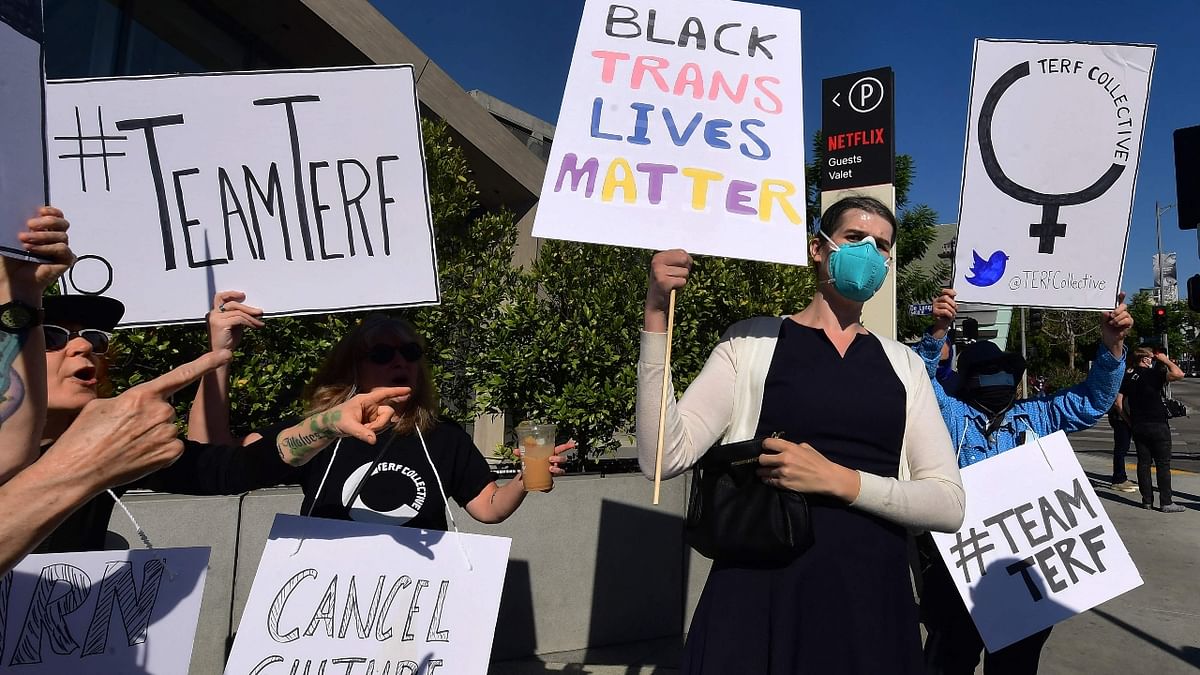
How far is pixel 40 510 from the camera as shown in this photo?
1223mm

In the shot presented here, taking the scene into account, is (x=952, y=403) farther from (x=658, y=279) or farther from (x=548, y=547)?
(x=548, y=547)

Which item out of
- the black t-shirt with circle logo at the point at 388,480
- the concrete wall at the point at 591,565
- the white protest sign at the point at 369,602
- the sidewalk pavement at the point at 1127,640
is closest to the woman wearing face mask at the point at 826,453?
the white protest sign at the point at 369,602

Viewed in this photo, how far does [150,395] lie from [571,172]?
115 cm

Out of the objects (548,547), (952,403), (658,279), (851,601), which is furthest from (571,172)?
(548,547)

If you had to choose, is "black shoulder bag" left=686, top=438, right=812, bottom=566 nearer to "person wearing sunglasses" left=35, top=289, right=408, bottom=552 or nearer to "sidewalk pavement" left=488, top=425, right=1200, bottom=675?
"person wearing sunglasses" left=35, top=289, right=408, bottom=552

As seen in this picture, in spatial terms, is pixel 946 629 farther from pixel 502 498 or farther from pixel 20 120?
pixel 20 120

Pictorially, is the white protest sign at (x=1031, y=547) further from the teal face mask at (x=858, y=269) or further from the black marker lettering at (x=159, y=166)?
the black marker lettering at (x=159, y=166)

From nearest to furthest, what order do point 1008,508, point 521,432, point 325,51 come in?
point 521,432 < point 1008,508 < point 325,51

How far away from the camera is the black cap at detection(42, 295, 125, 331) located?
2.07m

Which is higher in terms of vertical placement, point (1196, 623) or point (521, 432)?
point (521, 432)

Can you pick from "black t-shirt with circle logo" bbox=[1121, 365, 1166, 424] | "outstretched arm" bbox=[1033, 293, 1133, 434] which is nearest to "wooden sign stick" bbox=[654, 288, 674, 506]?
"outstretched arm" bbox=[1033, 293, 1133, 434]

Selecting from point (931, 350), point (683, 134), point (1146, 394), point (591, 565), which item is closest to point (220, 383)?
point (683, 134)

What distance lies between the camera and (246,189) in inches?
92.3

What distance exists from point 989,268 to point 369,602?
8.82ft
